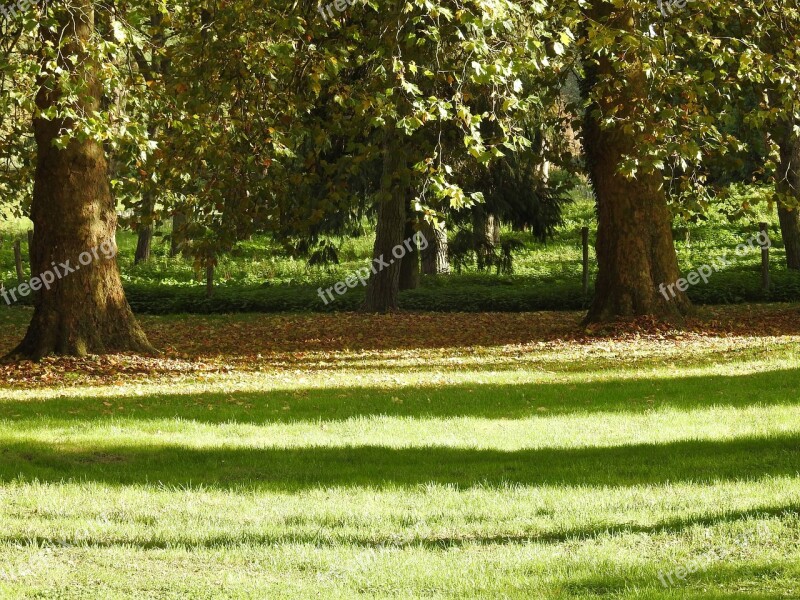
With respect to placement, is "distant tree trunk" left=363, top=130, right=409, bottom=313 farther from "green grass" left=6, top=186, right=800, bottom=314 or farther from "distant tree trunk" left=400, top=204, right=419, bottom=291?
"distant tree trunk" left=400, top=204, right=419, bottom=291

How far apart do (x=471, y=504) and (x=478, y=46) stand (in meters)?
4.11

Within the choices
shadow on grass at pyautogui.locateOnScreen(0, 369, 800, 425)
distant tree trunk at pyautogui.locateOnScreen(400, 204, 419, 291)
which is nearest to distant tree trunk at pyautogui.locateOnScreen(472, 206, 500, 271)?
distant tree trunk at pyautogui.locateOnScreen(400, 204, 419, 291)

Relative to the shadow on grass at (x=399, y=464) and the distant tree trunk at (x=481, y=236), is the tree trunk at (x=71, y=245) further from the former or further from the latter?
the distant tree trunk at (x=481, y=236)

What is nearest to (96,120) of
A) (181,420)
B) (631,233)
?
(181,420)

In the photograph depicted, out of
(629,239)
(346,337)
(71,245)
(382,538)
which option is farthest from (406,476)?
(629,239)

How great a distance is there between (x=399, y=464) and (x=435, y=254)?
69.5 feet

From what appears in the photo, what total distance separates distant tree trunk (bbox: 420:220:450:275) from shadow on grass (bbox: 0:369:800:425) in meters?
13.6

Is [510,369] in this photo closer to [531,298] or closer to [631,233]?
[631,233]

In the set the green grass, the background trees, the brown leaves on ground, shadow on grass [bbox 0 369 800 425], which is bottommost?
shadow on grass [bbox 0 369 800 425]

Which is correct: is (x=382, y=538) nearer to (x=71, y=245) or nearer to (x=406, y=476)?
(x=406, y=476)

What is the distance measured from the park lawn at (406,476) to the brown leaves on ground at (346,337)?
151 millimetres

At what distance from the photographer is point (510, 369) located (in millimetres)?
14648

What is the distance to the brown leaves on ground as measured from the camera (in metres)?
14.4

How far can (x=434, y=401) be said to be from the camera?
38.4 ft
